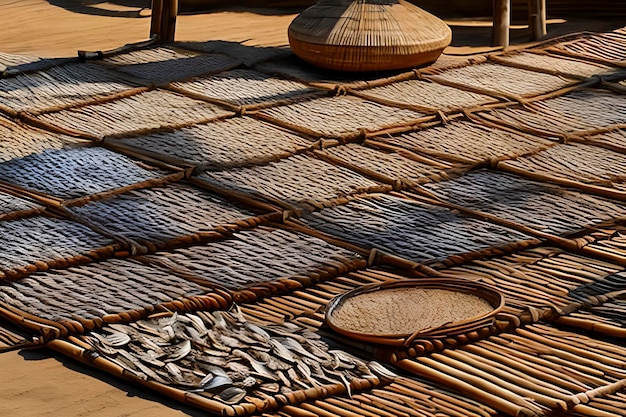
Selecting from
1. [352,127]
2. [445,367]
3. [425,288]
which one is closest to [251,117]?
[352,127]

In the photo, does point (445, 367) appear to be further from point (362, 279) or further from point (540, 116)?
point (540, 116)

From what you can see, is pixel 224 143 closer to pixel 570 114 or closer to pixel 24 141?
pixel 24 141

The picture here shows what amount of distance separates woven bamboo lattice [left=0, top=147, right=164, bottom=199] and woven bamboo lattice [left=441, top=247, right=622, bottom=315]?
4.26ft

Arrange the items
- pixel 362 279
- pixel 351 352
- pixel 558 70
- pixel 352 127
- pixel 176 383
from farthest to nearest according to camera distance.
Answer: pixel 558 70 < pixel 352 127 < pixel 362 279 < pixel 351 352 < pixel 176 383

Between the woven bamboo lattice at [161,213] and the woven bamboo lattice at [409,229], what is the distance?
0.31 m

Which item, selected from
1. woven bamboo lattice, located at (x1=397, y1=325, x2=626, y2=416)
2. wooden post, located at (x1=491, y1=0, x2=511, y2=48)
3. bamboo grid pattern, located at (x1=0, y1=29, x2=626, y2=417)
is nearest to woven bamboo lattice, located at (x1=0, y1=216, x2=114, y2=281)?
bamboo grid pattern, located at (x1=0, y1=29, x2=626, y2=417)

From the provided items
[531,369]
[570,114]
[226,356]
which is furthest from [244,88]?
[531,369]

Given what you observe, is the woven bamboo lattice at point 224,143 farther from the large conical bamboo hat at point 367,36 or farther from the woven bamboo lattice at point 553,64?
the woven bamboo lattice at point 553,64

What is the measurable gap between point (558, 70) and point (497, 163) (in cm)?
150

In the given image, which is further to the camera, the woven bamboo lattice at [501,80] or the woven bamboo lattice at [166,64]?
the woven bamboo lattice at [166,64]

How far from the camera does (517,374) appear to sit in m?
2.62

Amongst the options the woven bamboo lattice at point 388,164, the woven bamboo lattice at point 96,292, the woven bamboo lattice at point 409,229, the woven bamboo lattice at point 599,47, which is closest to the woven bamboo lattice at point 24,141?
the woven bamboo lattice at point 388,164

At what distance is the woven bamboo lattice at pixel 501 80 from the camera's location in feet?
16.7

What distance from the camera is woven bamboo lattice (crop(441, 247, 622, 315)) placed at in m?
3.01
